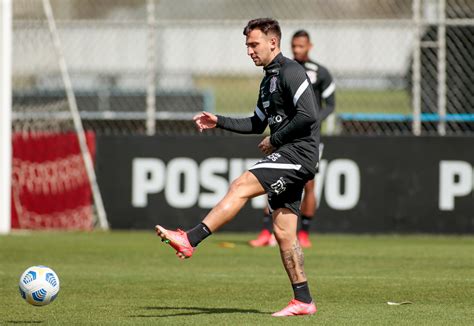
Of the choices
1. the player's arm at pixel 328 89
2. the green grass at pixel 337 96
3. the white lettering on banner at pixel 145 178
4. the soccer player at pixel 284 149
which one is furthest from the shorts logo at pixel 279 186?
the green grass at pixel 337 96

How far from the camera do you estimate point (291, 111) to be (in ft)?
26.3

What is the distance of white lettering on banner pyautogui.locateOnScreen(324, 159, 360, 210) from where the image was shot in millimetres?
15234

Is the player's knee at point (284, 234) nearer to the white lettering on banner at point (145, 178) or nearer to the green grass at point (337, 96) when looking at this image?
the white lettering on banner at point (145, 178)

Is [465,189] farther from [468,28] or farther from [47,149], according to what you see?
[47,149]

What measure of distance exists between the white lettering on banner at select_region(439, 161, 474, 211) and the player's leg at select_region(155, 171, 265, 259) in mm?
7744

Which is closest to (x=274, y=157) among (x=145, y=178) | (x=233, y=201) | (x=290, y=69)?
(x=233, y=201)

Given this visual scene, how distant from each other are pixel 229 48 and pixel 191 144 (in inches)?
72.6

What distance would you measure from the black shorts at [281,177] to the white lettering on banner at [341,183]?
23.7ft

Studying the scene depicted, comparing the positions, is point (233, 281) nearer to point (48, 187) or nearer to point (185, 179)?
point (185, 179)

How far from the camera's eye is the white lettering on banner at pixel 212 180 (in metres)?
15.4

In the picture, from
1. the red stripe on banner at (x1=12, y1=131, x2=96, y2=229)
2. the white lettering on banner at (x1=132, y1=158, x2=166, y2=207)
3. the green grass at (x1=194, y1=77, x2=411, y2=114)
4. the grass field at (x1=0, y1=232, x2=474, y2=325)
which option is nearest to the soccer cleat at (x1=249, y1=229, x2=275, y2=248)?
the grass field at (x1=0, y1=232, x2=474, y2=325)

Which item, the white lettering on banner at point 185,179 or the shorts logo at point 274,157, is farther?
the white lettering on banner at point 185,179

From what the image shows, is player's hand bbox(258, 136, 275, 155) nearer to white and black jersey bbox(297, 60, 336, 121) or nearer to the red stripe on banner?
white and black jersey bbox(297, 60, 336, 121)

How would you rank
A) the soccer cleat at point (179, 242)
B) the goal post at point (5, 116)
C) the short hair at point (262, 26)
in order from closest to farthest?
the soccer cleat at point (179, 242), the short hair at point (262, 26), the goal post at point (5, 116)
